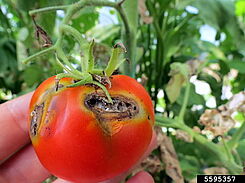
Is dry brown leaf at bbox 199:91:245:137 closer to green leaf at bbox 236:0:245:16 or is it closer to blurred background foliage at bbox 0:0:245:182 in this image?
blurred background foliage at bbox 0:0:245:182

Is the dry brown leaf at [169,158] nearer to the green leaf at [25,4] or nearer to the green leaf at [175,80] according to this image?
the green leaf at [175,80]

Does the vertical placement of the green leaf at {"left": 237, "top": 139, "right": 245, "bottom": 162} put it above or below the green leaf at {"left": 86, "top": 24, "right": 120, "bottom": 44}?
below

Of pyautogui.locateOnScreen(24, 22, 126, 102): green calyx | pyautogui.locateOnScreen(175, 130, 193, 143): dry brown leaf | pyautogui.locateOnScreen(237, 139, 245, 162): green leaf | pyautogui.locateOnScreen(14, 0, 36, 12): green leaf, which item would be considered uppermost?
pyautogui.locateOnScreen(14, 0, 36, 12): green leaf

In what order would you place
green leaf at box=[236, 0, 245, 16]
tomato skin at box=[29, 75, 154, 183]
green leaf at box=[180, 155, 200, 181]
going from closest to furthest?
tomato skin at box=[29, 75, 154, 183] → green leaf at box=[180, 155, 200, 181] → green leaf at box=[236, 0, 245, 16]

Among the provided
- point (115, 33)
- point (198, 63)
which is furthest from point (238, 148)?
point (115, 33)

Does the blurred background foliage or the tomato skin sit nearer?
the tomato skin

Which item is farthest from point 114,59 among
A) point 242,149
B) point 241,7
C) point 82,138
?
point 241,7

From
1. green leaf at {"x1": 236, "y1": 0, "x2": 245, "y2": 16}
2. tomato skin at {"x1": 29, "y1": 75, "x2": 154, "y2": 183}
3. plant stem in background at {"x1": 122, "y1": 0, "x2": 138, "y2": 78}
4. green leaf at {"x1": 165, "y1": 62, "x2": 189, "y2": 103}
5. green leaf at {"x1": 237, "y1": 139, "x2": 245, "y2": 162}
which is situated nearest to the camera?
tomato skin at {"x1": 29, "y1": 75, "x2": 154, "y2": 183}


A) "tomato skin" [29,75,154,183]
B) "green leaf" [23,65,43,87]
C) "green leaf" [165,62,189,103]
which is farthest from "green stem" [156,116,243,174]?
"green leaf" [23,65,43,87]

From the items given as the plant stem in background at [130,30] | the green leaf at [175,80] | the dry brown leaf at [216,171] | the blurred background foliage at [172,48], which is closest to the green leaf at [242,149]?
the blurred background foliage at [172,48]
